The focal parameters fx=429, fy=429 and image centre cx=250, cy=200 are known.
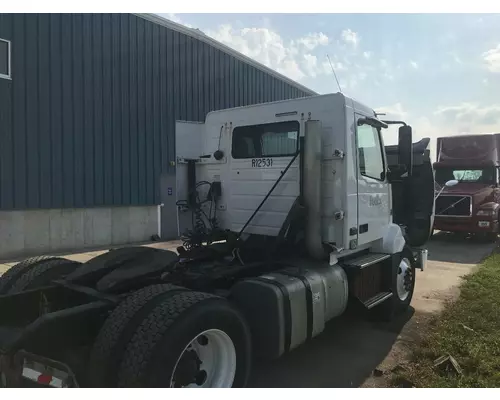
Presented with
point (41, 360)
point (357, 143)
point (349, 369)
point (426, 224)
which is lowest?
point (349, 369)

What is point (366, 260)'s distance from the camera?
17.4 feet

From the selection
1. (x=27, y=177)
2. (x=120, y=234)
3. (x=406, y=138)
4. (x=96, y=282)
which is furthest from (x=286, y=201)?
(x=120, y=234)

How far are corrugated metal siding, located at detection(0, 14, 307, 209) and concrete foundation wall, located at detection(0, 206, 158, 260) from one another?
0.81 feet

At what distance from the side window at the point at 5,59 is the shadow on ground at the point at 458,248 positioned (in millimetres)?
10757

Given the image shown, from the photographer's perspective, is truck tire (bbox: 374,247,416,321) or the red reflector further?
truck tire (bbox: 374,247,416,321)

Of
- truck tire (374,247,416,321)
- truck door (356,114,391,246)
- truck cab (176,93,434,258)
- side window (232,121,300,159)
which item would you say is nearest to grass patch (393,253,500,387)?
truck tire (374,247,416,321)

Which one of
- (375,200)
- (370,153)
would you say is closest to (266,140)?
(370,153)

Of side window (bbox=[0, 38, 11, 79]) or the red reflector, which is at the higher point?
side window (bbox=[0, 38, 11, 79])

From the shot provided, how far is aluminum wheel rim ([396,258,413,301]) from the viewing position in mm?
5988

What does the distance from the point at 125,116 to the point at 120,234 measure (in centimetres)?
331

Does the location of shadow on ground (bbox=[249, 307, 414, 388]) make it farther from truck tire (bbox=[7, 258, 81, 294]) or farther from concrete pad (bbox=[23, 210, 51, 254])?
concrete pad (bbox=[23, 210, 51, 254])

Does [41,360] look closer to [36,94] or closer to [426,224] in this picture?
[426,224]

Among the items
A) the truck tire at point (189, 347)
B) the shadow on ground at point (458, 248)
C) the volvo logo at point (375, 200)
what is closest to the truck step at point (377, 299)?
the volvo logo at point (375, 200)

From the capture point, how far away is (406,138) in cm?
544
